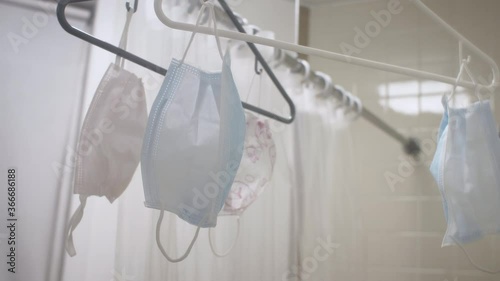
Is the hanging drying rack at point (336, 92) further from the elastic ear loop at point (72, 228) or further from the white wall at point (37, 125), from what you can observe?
the elastic ear loop at point (72, 228)

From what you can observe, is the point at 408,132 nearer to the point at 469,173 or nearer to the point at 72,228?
the point at 469,173

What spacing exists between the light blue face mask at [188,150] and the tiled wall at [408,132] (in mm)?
968

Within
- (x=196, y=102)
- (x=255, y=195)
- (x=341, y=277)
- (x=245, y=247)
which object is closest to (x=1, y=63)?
(x=196, y=102)

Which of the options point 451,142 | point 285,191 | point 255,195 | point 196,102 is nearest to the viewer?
point 196,102

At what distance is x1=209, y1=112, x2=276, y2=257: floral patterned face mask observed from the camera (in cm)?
103

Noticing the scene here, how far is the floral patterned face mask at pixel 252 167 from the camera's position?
3.37 ft

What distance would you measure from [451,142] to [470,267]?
0.83m

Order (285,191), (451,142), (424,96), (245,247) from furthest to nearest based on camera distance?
(424,96), (285,191), (245,247), (451,142)

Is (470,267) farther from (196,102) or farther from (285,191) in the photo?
(196,102)

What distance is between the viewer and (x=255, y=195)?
107 cm

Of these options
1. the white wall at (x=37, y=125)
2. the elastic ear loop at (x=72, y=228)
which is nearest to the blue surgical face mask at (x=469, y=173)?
the elastic ear loop at (x=72, y=228)

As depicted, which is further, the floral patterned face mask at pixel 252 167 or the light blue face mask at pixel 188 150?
the floral patterned face mask at pixel 252 167

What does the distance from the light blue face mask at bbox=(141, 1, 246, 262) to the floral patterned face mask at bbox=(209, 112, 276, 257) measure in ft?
1.04

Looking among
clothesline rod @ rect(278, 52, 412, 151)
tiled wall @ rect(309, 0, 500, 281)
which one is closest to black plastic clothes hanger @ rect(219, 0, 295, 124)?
clothesline rod @ rect(278, 52, 412, 151)
